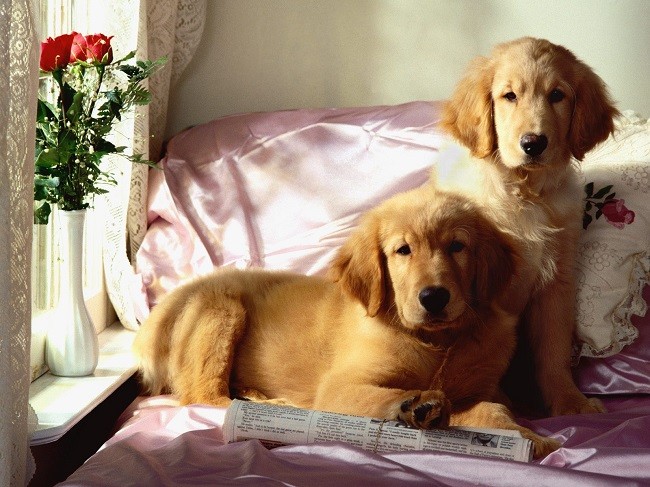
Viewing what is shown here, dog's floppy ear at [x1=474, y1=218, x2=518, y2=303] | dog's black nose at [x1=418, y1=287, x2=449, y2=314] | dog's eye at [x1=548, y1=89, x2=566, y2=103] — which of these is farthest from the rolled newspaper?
dog's eye at [x1=548, y1=89, x2=566, y2=103]

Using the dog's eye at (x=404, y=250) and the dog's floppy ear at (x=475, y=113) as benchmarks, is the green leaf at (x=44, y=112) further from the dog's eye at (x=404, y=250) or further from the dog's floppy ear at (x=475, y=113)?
the dog's floppy ear at (x=475, y=113)

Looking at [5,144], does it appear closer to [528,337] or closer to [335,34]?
[528,337]

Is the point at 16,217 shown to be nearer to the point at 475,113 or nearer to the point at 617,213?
the point at 475,113

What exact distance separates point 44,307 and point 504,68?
5.00ft

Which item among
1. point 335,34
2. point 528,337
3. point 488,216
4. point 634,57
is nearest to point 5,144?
point 488,216

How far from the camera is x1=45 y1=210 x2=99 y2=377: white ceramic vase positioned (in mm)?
2508

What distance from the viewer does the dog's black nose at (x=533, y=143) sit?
7.82 ft

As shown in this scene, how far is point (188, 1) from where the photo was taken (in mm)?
3471

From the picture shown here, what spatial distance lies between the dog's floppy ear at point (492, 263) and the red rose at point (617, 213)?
541mm

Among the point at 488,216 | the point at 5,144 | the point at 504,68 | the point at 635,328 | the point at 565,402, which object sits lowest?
the point at 565,402

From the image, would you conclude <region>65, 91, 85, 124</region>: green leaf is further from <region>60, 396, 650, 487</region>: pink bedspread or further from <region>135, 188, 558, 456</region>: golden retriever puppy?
<region>60, 396, 650, 487</region>: pink bedspread

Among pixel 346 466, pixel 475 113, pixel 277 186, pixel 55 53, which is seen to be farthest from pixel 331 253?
pixel 346 466

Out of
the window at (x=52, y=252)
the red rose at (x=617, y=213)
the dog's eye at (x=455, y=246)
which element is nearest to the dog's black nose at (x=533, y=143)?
the dog's eye at (x=455, y=246)

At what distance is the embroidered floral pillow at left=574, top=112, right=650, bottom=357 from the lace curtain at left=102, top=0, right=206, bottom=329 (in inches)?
58.8
